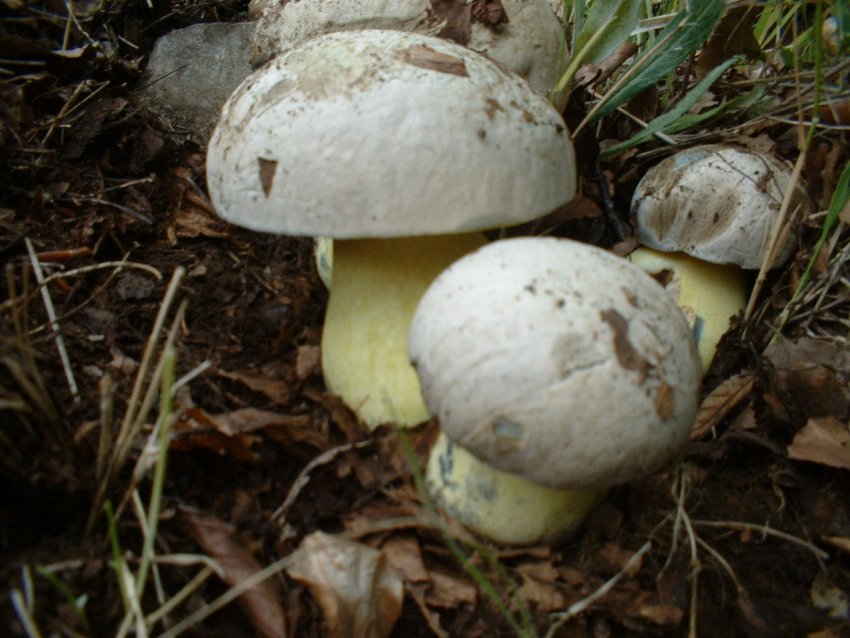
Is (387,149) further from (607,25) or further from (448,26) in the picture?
(607,25)

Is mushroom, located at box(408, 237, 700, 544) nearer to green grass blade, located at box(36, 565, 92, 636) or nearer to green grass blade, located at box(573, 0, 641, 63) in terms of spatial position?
green grass blade, located at box(36, 565, 92, 636)

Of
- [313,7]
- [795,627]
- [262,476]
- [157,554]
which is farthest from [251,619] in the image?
[313,7]

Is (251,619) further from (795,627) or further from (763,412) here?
(763,412)

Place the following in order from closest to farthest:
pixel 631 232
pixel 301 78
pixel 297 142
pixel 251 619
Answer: pixel 251 619, pixel 297 142, pixel 301 78, pixel 631 232

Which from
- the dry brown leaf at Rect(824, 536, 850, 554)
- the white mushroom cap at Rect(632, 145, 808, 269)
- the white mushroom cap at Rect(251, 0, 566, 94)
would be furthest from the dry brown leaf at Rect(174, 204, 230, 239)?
the dry brown leaf at Rect(824, 536, 850, 554)

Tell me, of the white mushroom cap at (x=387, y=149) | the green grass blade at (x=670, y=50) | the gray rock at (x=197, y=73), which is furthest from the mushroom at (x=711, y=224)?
the gray rock at (x=197, y=73)
